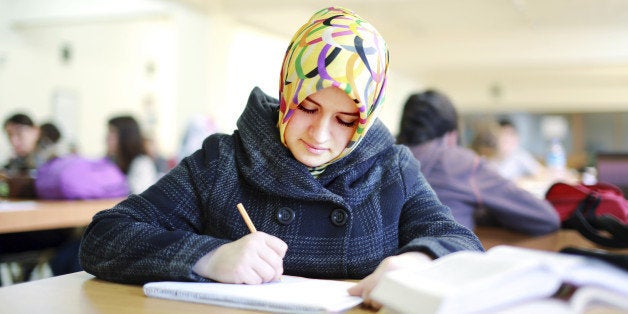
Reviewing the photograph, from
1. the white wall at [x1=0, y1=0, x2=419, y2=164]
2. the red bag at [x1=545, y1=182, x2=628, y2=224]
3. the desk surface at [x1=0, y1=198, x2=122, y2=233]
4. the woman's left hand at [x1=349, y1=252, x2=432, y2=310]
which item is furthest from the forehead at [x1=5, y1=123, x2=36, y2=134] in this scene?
the woman's left hand at [x1=349, y1=252, x2=432, y2=310]

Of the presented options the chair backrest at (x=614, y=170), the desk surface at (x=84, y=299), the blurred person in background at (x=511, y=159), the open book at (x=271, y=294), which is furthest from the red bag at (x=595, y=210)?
the blurred person in background at (x=511, y=159)

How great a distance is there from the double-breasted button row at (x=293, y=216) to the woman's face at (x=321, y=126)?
0.28 feet

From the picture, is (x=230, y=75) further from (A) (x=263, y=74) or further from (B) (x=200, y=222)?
(B) (x=200, y=222)

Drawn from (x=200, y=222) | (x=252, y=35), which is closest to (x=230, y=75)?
(x=252, y=35)

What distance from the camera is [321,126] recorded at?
3.61 feet

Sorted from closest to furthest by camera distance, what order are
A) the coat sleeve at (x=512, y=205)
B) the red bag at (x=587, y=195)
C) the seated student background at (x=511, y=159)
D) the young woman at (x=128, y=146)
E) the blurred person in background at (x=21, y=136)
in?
the red bag at (x=587, y=195), the coat sleeve at (x=512, y=205), the young woman at (x=128, y=146), the blurred person in background at (x=21, y=136), the seated student background at (x=511, y=159)

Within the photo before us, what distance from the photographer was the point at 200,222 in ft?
3.95

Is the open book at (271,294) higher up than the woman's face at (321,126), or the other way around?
the woman's face at (321,126)


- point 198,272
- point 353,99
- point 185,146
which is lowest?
point 185,146

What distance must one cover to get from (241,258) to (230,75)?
7.35m

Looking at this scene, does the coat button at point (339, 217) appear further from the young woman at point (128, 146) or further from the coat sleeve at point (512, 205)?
the young woman at point (128, 146)

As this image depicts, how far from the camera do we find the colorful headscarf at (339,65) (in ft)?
3.54

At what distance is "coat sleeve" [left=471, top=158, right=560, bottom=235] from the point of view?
2344 mm

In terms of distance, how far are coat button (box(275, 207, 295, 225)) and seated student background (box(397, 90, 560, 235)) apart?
51.5 inches
